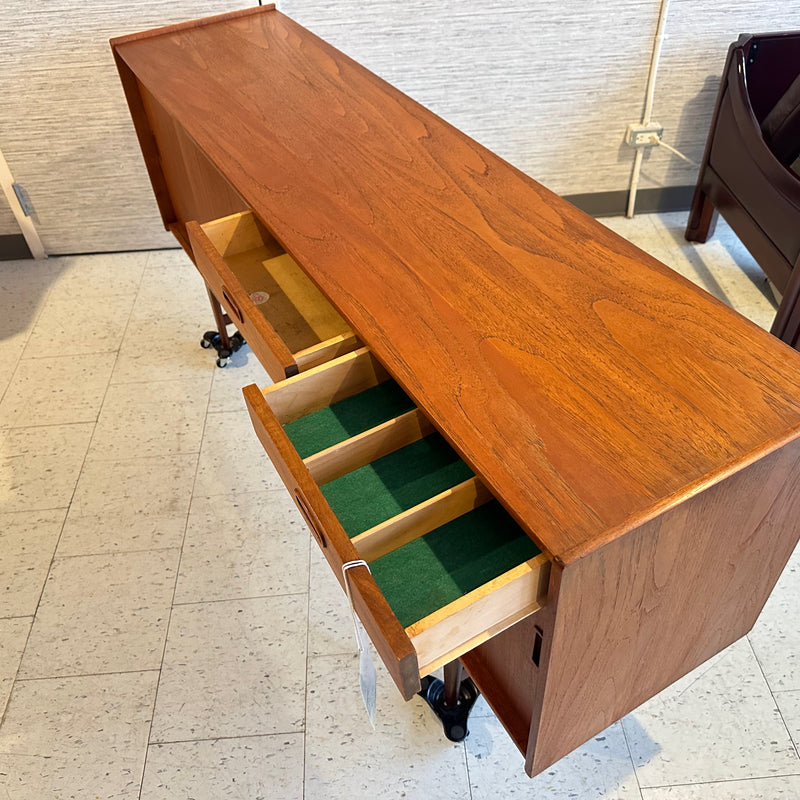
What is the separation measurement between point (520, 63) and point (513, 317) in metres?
1.70

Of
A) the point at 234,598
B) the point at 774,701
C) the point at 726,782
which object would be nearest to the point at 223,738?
the point at 234,598

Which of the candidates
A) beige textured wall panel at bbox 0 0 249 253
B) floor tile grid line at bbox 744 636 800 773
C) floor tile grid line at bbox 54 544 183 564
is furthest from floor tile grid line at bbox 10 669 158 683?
beige textured wall panel at bbox 0 0 249 253

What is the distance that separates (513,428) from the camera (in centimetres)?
88

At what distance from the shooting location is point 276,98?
63.2 inches

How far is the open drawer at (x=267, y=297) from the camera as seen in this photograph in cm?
115

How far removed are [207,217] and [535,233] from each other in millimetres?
931

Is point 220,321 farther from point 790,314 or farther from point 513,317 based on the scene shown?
point 790,314

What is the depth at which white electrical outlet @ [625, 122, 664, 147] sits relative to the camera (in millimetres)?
2541

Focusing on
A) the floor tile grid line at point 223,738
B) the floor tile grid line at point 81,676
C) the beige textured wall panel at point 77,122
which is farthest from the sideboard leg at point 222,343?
the floor tile grid line at point 223,738

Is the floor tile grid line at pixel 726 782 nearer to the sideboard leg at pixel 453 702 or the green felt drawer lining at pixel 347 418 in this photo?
the sideboard leg at pixel 453 702

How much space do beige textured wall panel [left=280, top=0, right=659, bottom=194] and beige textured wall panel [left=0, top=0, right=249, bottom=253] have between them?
0.42 meters

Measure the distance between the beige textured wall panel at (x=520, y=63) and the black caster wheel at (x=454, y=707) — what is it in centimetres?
182

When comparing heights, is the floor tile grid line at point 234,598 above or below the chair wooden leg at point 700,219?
below

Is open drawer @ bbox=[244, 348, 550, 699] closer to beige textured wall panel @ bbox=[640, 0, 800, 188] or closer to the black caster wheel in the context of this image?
the black caster wheel
